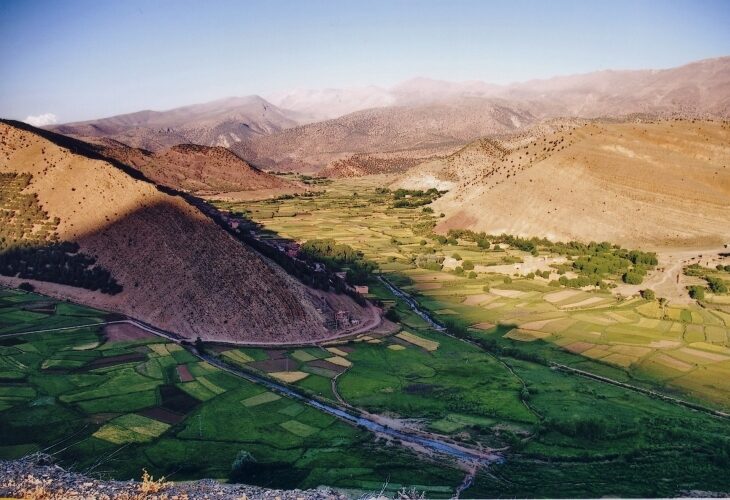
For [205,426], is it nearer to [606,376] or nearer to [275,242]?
[606,376]

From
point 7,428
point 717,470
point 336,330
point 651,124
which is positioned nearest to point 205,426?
point 7,428

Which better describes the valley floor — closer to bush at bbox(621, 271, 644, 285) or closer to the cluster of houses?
the cluster of houses

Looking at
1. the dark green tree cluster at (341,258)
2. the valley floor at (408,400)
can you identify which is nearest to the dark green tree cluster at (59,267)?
the valley floor at (408,400)

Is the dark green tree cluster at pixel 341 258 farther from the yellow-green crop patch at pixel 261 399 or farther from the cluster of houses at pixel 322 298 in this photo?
the yellow-green crop patch at pixel 261 399

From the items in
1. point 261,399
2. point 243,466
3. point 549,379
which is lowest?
point 549,379

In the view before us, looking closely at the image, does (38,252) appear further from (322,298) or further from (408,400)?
(408,400)

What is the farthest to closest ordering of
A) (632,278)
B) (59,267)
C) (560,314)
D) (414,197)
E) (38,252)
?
(414,197) → (632,278) → (560,314) → (38,252) → (59,267)

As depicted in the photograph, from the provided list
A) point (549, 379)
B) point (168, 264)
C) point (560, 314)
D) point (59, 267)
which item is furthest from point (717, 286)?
point (59, 267)
